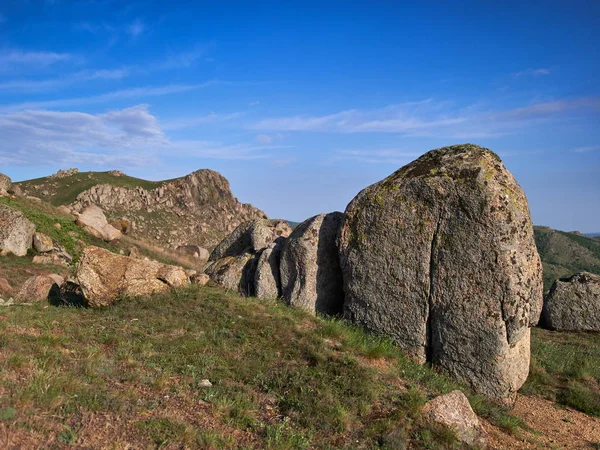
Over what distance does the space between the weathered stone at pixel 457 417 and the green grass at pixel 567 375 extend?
509 cm

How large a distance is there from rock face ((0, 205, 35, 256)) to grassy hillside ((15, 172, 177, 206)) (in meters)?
57.9

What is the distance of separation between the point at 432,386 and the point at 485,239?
388cm

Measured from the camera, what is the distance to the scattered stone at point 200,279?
14361 mm

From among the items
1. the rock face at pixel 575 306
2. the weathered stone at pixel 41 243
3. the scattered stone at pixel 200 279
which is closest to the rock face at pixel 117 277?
the scattered stone at pixel 200 279

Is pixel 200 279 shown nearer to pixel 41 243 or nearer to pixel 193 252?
pixel 41 243

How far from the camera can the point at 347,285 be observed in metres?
12.5

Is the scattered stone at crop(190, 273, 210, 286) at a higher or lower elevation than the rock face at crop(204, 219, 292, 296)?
lower

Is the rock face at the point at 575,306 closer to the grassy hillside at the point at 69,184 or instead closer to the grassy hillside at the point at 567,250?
the grassy hillside at the point at 567,250

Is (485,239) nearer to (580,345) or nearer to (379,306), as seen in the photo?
(379,306)

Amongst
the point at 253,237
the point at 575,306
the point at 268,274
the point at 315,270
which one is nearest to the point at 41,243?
the point at 253,237

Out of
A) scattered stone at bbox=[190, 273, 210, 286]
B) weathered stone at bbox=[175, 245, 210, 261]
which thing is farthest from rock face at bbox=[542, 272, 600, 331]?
weathered stone at bbox=[175, 245, 210, 261]

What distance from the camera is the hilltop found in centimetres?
7894

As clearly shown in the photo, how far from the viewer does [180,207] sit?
90.4 metres

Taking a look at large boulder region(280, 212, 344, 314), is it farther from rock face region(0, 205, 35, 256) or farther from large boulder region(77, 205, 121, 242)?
large boulder region(77, 205, 121, 242)
